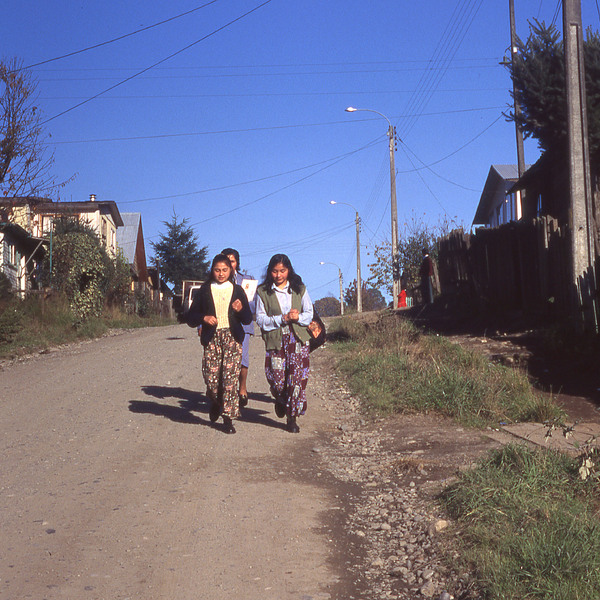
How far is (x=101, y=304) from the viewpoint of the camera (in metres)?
30.4

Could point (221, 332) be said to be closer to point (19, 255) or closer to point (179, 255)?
point (19, 255)

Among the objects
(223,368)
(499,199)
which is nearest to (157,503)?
(223,368)

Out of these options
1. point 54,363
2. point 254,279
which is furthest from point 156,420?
point 54,363

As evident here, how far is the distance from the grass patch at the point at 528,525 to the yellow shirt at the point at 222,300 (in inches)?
136

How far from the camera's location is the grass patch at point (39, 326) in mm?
19297

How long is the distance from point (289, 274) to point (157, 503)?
3634 mm

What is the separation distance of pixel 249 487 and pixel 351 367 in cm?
685

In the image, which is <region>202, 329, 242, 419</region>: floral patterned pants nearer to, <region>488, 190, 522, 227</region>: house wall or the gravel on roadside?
the gravel on roadside

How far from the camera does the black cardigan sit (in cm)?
863

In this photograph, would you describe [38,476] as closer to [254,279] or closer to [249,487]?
[249,487]

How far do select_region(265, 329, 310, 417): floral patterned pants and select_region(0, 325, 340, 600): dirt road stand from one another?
36 cm

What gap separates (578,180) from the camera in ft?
37.6

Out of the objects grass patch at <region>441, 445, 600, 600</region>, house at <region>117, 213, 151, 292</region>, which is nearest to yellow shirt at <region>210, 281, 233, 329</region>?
grass patch at <region>441, 445, 600, 600</region>

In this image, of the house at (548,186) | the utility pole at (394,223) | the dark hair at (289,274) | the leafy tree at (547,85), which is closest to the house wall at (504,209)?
the utility pole at (394,223)
